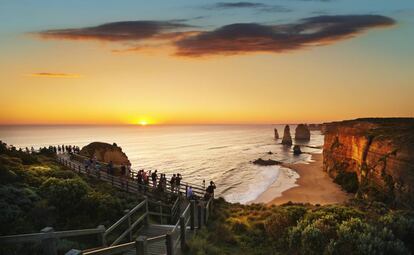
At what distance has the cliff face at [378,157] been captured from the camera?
110ft

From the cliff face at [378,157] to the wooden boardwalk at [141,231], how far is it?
24248 mm

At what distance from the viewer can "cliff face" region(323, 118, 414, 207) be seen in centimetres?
3341

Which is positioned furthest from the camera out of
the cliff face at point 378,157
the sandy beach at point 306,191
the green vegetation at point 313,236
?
the sandy beach at point 306,191

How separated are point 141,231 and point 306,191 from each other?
39102mm

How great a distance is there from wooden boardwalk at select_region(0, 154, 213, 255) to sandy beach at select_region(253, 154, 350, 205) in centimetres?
2340

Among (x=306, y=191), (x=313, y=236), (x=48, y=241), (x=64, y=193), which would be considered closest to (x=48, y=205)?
(x=64, y=193)

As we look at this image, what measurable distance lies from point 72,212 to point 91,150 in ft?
86.3

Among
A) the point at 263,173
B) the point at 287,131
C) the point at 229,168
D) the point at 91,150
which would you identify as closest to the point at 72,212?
the point at 91,150

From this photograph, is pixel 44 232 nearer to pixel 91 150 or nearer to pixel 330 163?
pixel 91 150

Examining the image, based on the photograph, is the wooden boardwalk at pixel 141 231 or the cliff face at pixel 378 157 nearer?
the wooden boardwalk at pixel 141 231

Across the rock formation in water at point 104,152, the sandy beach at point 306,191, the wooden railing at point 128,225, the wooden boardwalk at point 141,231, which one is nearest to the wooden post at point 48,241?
the wooden boardwalk at point 141,231

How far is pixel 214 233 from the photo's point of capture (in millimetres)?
13711

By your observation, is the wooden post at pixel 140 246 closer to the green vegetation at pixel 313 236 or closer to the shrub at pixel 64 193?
the green vegetation at pixel 313 236

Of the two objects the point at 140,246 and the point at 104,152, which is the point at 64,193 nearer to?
the point at 140,246
